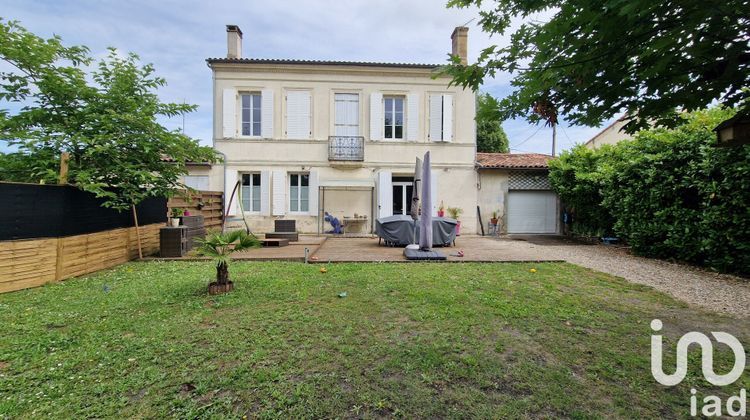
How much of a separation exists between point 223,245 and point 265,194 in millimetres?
10254

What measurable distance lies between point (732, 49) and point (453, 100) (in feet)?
45.4

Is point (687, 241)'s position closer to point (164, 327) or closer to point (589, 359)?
point (589, 359)

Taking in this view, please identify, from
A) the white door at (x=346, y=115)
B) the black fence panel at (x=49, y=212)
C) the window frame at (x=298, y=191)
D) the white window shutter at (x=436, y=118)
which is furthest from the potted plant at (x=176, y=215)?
the white window shutter at (x=436, y=118)

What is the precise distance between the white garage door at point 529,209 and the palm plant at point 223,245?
530 inches

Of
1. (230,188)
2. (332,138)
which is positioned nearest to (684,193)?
(332,138)

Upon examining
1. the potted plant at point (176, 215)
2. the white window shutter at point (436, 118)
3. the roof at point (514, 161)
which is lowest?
the potted plant at point (176, 215)

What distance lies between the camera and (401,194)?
15523 millimetres

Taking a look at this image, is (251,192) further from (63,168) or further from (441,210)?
(63,168)

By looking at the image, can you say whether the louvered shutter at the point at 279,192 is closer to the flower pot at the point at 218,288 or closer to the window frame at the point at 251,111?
the window frame at the point at 251,111

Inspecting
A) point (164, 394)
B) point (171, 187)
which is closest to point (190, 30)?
point (171, 187)

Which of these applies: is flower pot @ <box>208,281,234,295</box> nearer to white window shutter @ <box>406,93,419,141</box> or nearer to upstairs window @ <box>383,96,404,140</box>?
upstairs window @ <box>383,96,404,140</box>

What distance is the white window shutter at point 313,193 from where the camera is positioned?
14750mm

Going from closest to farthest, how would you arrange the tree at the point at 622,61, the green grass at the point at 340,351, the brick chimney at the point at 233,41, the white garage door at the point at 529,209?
the tree at the point at 622,61
the green grass at the point at 340,351
the brick chimney at the point at 233,41
the white garage door at the point at 529,209

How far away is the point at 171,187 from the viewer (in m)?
7.84
